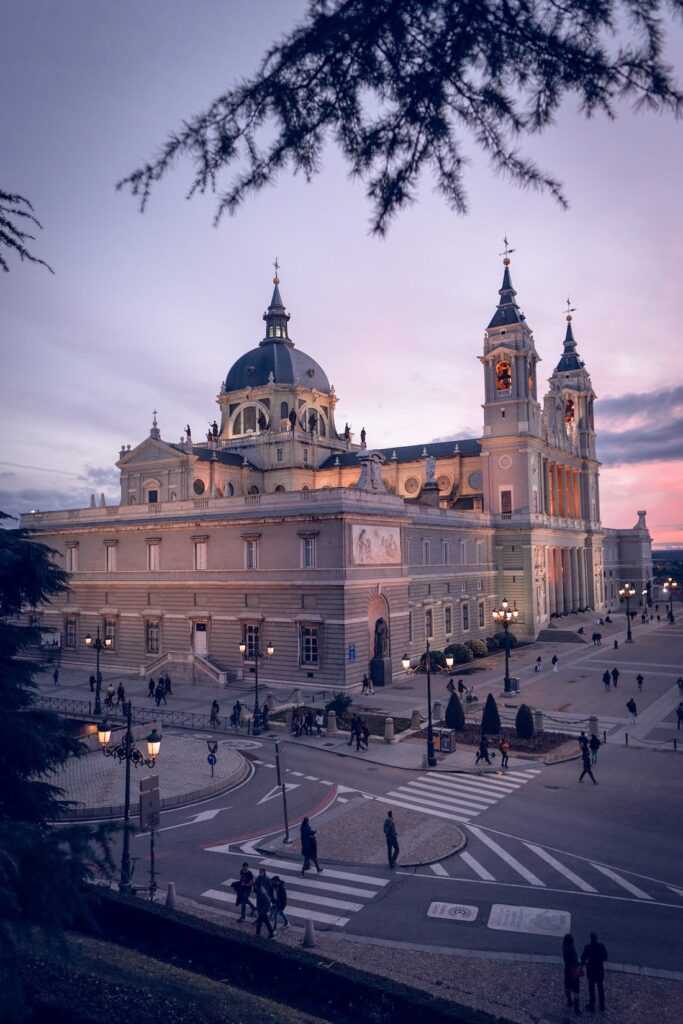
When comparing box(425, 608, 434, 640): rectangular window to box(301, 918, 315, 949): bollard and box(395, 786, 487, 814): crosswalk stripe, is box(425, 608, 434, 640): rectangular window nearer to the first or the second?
box(395, 786, 487, 814): crosswalk stripe

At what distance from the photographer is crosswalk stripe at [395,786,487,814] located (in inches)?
887

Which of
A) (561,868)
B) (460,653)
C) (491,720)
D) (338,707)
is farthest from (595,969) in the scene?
(460,653)

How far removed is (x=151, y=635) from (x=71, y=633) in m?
8.41

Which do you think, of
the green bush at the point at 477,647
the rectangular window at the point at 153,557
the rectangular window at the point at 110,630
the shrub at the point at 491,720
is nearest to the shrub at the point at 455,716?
the shrub at the point at 491,720

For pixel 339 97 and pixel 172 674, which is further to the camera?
pixel 172 674

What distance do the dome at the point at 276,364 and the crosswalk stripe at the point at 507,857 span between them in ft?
206

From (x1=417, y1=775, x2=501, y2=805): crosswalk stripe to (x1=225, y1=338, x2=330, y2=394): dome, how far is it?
5809 centimetres

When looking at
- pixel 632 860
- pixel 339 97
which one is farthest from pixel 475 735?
pixel 339 97

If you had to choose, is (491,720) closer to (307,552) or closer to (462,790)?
(462,790)

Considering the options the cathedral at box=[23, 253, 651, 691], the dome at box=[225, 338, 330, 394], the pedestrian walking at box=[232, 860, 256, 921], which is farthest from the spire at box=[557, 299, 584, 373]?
the pedestrian walking at box=[232, 860, 256, 921]

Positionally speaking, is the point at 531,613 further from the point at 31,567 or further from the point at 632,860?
the point at 31,567

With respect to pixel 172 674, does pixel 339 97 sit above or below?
above

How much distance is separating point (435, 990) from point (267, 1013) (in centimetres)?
435

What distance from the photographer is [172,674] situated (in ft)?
153
